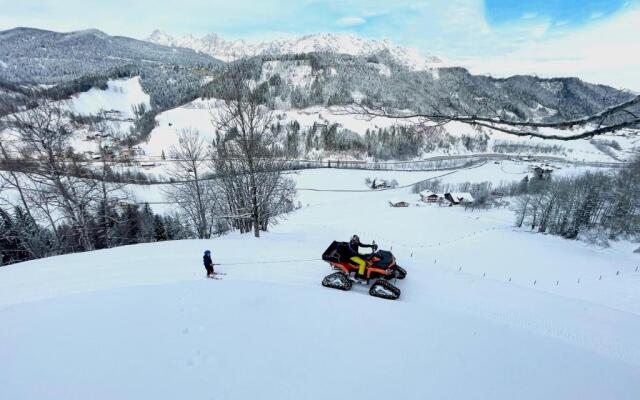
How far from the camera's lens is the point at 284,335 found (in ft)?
15.4

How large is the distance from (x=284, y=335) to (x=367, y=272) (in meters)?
2.94

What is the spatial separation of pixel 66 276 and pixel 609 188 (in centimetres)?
5612

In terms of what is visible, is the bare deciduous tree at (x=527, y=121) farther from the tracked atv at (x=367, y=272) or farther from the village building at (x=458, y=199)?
the village building at (x=458, y=199)

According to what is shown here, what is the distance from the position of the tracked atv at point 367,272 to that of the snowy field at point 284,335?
316 millimetres

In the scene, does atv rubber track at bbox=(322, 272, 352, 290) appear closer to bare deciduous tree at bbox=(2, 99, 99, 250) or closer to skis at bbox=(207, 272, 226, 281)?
skis at bbox=(207, 272, 226, 281)

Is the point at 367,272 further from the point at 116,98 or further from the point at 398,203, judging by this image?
the point at 116,98

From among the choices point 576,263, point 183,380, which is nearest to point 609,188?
point 576,263

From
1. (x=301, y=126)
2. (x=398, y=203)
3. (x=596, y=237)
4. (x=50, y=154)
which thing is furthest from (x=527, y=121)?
(x=301, y=126)

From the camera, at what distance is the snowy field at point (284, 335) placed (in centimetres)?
379

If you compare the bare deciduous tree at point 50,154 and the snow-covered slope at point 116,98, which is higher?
the snow-covered slope at point 116,98

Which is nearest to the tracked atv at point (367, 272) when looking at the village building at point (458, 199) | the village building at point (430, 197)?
the village building at point (430, 197)

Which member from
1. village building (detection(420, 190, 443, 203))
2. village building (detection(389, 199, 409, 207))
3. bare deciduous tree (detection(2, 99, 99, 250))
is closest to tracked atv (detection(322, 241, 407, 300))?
bare deciduous tree (detection(2, 99, 99, 250))

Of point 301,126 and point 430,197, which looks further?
point 301,126

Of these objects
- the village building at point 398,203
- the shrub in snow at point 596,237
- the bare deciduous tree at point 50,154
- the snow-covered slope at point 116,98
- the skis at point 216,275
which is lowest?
the village building at point 398,203
